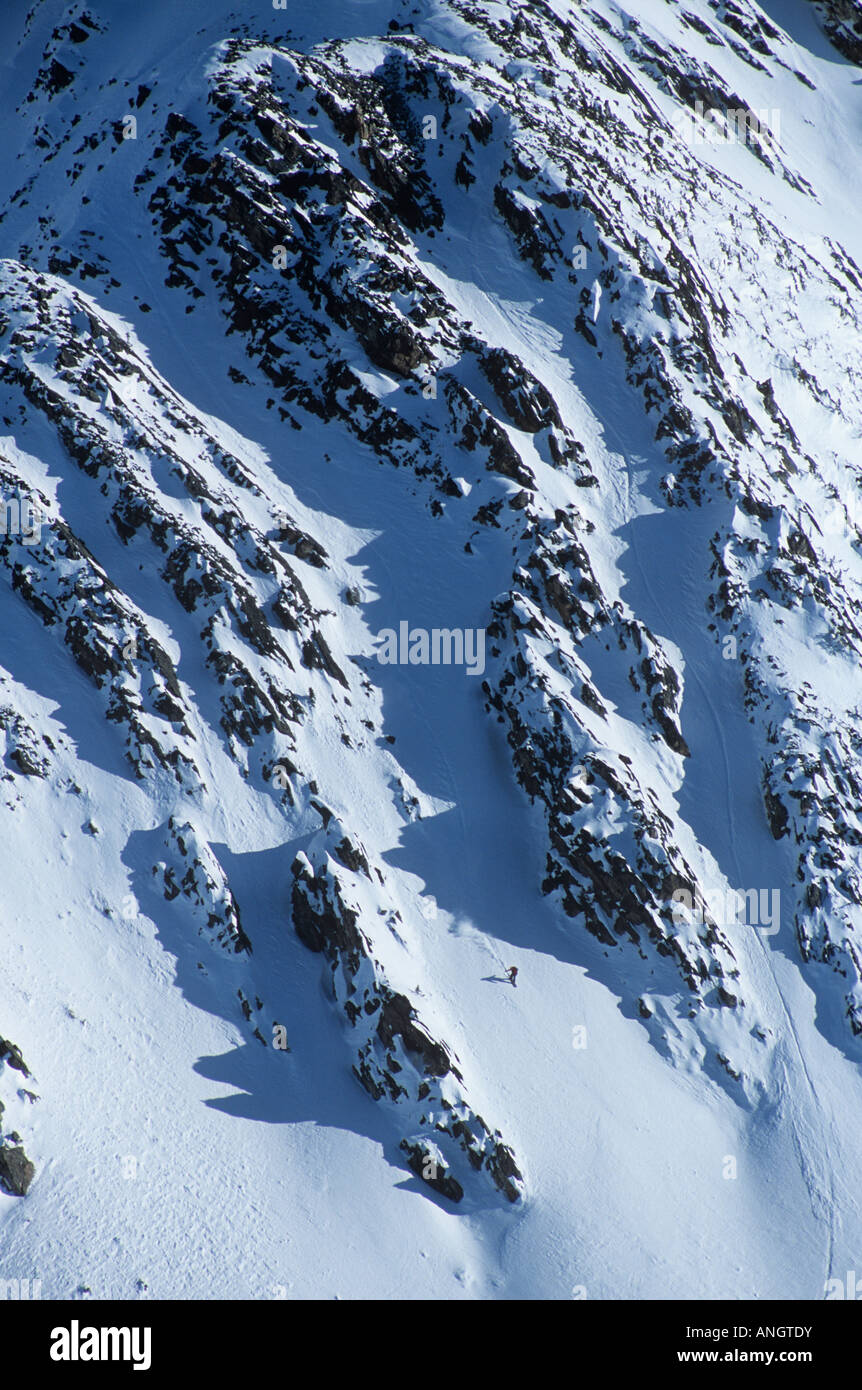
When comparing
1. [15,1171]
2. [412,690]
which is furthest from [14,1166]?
[412,690]

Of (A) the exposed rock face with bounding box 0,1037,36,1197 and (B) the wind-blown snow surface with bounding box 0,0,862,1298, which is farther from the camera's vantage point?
(B) the wind-blown snow surface with bounding box 0,0,862,1298

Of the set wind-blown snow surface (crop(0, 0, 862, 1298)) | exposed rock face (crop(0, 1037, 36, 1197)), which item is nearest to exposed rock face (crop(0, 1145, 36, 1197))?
exposed rock face (crop(0, 1037, 36, 1197))

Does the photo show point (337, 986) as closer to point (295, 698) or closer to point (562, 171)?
point (295, 698)

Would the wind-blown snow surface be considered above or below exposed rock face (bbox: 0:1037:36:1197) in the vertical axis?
above

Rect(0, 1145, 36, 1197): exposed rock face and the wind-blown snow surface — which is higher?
the wind-blown snow surface

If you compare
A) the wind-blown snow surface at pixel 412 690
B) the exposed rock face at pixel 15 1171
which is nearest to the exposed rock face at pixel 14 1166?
the exposed rock face at pixel 15 1171

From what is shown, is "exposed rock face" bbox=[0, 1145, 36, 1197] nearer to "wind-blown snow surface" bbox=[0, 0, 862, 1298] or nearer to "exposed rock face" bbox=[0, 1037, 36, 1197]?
"exposed rock face" bbox=[0, 1037, 36, 1197]

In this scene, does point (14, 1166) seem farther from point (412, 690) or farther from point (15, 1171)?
point (412, 690)
